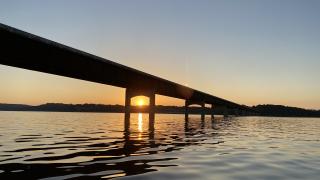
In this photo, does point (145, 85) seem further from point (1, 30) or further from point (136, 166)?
point (136, 166)

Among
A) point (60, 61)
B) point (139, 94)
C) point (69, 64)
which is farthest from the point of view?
point (139, 94)

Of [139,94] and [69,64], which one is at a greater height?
[69,64]

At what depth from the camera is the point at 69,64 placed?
42344 mm

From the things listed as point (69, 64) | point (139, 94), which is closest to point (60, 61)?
point (69, 64)

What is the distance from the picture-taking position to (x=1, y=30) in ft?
90.2

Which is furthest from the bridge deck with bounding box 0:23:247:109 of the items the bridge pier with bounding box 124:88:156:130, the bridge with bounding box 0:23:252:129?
the bridge pier with bounding box 124:88:156:130

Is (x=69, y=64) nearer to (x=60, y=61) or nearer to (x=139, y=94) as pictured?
(x=60, y=61)

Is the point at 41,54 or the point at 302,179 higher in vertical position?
the point at 41,54

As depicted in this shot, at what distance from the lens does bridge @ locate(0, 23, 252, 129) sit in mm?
31347

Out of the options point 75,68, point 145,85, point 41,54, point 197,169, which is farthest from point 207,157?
point 145,85

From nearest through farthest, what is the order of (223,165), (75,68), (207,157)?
(223,165) → (207,157) → (75,68)

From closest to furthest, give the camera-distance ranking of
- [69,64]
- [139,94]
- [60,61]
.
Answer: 1. [60,61]
2. [69,64]
3. [139,94]

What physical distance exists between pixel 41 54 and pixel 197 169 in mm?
25620

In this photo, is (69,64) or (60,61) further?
(69,64)
